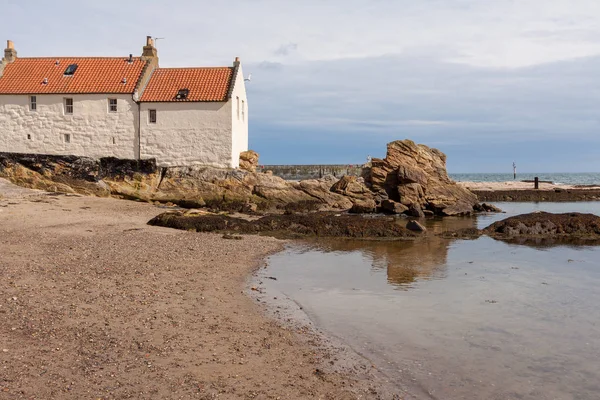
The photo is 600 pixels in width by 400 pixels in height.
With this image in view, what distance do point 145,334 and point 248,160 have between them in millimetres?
28972

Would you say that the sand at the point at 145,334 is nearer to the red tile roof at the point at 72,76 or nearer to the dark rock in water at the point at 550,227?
the dark rock in water at the point at 550,227

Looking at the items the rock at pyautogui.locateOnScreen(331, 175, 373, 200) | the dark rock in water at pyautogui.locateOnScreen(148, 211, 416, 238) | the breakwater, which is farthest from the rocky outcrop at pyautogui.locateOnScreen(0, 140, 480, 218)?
the breakwater

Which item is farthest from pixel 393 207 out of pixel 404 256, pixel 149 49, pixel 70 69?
pixel 70 69

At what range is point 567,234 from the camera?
26.2 metres

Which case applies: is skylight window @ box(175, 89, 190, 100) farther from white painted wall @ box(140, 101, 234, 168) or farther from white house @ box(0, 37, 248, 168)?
white painted wall @ box(140, 101, 234, 168)

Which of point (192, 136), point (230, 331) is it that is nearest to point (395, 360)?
point (230, 331)

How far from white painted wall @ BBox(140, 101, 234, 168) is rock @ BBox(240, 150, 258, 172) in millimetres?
2261

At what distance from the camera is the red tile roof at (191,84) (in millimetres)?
34531

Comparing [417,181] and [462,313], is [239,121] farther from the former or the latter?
[462,313]

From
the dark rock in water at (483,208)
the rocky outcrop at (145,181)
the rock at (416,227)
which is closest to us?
the rock at (416,227)

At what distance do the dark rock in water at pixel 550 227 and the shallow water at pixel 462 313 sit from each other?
16.6ft

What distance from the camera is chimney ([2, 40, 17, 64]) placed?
120 feet

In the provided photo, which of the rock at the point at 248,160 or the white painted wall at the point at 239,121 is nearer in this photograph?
the white painted wall at the point at 239,121

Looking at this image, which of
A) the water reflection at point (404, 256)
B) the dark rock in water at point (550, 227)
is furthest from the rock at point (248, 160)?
the dark rock in water at point (550, 227)
